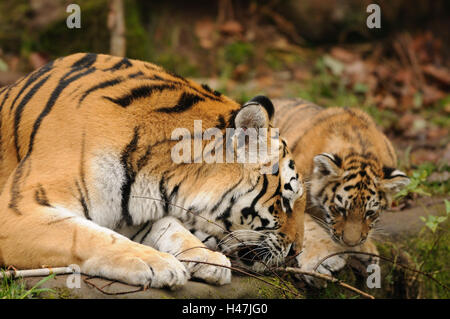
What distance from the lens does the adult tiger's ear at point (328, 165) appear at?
14.5 ft

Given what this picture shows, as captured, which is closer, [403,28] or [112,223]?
[112,223]

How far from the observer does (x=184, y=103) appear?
354 centimetres

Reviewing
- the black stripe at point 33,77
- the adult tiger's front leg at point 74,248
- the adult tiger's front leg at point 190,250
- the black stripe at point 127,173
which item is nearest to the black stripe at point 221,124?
the black stripe at point 127,173

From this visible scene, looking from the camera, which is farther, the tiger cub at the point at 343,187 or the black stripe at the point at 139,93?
the tiger cub at the point at 343,187

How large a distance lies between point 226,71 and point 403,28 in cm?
332

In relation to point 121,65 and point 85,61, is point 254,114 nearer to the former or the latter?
point 121,65

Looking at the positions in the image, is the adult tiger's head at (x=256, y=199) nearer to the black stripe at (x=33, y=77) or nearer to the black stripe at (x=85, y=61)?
the black stripe at (x=85, y=61)

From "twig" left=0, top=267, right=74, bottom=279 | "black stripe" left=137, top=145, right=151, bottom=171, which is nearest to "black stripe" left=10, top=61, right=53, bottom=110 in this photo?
"black stripe" left=137, top=145, right=151, bottom=171

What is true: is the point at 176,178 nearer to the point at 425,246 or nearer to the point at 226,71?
the point at 425,246

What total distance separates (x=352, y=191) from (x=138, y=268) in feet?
7.09

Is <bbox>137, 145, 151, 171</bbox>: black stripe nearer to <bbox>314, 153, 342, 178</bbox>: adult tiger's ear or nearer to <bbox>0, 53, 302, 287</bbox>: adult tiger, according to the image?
<bbox>0, 53, 302, 287</bbox>: adult tiger

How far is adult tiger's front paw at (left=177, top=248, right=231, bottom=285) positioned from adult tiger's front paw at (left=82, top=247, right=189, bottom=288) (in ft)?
0.88

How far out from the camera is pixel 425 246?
4.69 meters
